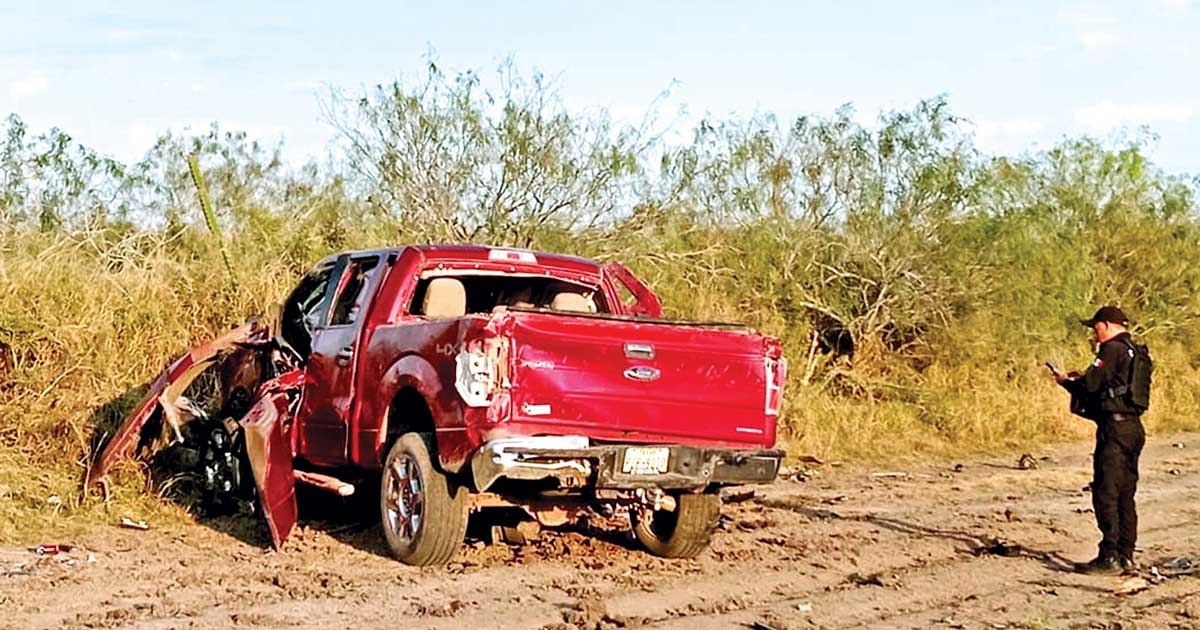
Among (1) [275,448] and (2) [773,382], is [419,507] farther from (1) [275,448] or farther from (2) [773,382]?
(2) [773,382]

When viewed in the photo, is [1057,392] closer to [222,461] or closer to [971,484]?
[971,484]

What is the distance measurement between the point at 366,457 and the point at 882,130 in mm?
11587

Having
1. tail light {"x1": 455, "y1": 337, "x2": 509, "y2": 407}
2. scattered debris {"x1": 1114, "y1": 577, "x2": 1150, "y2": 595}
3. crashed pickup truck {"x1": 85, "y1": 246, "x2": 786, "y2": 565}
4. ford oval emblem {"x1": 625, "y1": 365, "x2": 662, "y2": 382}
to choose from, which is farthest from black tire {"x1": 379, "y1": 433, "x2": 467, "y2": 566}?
scattered debris {"x1": 1114, "y1": 577, "x2": 1150, "y2": 595}

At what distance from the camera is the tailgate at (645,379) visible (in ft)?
27.3

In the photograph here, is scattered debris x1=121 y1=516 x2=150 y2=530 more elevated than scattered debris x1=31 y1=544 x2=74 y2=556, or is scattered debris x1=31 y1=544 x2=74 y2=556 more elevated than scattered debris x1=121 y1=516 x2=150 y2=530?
scattered debris x1=121 y1=516 x2=150 y2=530

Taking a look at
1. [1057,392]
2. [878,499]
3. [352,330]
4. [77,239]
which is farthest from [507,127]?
[1057,392]

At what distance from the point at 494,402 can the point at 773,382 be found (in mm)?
1802

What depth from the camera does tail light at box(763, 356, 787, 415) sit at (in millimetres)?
9016

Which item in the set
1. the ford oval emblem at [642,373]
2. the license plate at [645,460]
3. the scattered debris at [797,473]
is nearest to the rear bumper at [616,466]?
the license plate at [645,460]

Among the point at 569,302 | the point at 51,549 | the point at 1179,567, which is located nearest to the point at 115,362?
the point at 51,549

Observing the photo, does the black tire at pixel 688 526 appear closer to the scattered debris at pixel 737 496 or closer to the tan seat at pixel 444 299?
Answer: the scattered debris at pixel 737 496

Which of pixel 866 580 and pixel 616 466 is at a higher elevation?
pixel 616 466

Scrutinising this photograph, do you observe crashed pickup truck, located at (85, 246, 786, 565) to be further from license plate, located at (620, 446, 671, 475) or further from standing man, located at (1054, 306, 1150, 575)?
standing man, located at (1054, 306, 1150, 575)

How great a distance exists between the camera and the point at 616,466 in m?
8.41
